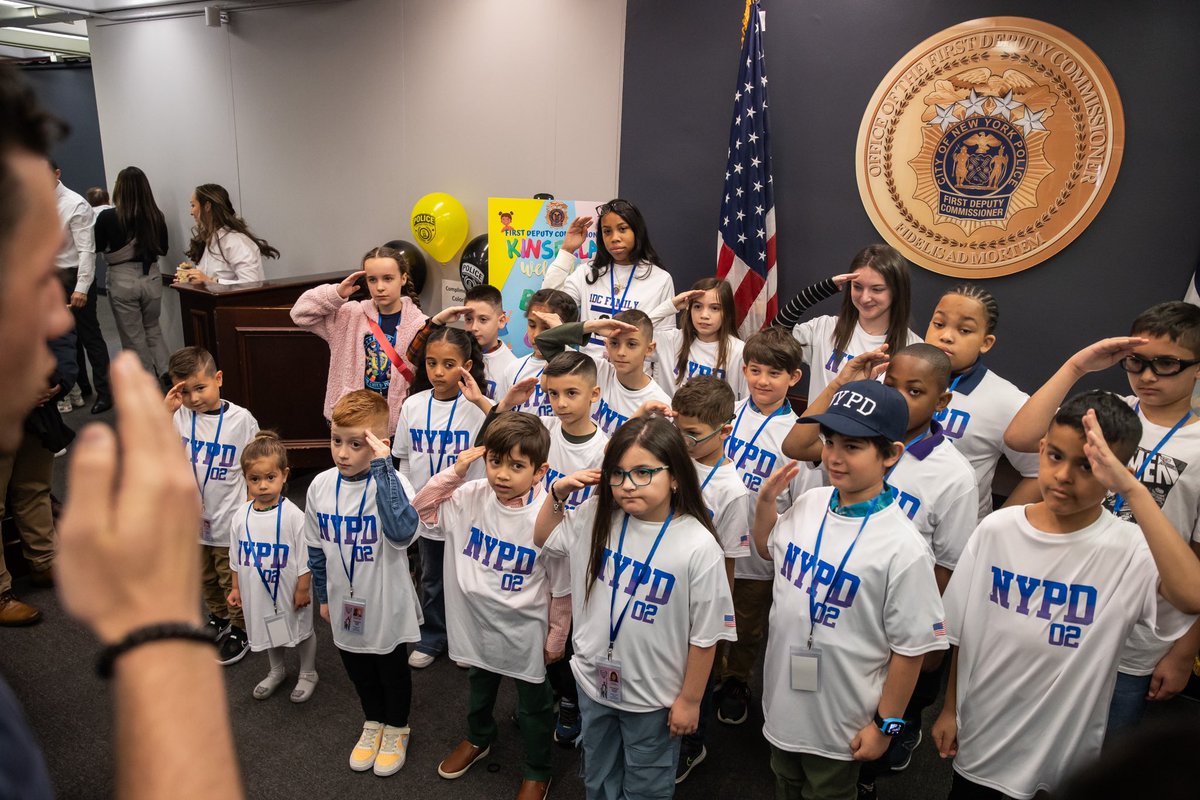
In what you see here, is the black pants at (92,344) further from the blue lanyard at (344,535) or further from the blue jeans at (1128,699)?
the blue jeans at (1128,699)

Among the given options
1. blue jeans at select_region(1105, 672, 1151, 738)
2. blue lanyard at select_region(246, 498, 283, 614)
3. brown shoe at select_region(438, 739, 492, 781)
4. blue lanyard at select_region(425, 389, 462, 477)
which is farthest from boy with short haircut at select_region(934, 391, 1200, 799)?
blue lanyard at select_region(246, 498, 283, 614)

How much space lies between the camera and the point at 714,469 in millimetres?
2510

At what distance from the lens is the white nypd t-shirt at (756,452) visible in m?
2.72

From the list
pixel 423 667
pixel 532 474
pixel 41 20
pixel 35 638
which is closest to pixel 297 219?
pixel 41 20

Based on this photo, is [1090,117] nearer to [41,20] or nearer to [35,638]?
[35,638]

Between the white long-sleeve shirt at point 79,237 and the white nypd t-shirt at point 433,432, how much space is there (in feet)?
12.3

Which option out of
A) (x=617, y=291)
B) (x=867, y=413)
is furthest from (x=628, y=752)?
(x=617, y=291)

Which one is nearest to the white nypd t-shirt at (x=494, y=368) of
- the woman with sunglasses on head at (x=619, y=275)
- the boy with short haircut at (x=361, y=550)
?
the woman with sunglasses on head at (x=619, y=275)

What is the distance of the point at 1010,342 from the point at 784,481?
2.46 meters

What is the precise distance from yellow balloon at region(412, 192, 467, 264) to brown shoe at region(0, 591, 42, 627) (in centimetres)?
350

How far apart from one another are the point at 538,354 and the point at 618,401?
0.49 meters

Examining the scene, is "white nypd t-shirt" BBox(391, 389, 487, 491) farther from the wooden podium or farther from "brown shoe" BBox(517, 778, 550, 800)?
the wooden podium

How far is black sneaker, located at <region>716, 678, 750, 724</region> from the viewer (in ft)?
9.44

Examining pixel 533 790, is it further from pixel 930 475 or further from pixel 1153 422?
pixel 1153 422
